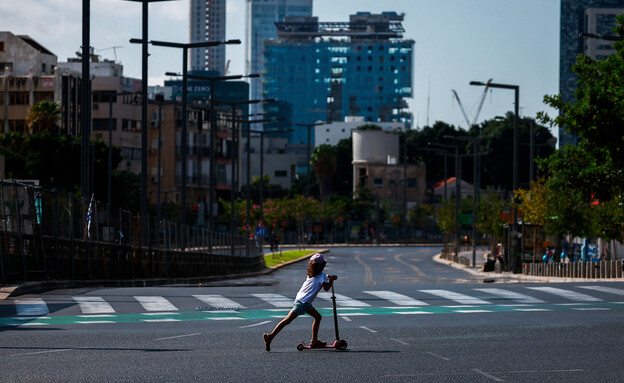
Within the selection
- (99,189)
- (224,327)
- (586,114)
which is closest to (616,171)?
(586,114)

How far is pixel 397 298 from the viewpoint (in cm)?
3061

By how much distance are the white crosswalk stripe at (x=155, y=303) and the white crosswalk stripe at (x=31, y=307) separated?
2.36 meters

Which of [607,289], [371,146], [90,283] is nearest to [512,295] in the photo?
[607,289]

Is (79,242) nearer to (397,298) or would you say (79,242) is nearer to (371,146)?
(397,298)

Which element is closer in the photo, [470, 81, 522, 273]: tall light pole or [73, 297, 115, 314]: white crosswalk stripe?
[73, 297, 115, 314]: white crosswalk stripe

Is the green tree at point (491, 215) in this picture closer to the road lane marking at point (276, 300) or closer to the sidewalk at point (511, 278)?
the sidewalk at point (511, 278)

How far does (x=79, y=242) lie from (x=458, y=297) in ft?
37.4

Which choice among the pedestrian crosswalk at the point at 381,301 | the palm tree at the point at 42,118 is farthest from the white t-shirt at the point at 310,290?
the palm tree at the point at 42,118

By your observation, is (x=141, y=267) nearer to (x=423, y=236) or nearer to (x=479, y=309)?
(x=479, y=309)

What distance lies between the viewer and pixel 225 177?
148 m

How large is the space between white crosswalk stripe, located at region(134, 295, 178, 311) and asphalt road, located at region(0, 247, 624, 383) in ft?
0.16

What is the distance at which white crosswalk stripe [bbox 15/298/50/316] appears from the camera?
76.7 feet

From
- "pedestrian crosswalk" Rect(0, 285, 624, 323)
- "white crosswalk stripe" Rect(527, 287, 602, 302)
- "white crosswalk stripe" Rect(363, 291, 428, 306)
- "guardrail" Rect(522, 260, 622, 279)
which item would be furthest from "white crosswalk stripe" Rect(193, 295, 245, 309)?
"guardrail" Rect(522, 260, 622, 279)

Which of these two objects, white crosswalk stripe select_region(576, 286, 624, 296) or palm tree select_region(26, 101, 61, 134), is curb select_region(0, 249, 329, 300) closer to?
white crosswalk stripe select_region(576, 286, 624, 296)
